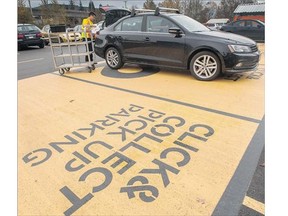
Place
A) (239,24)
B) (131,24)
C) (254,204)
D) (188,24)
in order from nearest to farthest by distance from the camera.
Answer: (254,204)
(188,24)
(131,24)
(239,24)

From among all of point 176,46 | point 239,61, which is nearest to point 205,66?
point 239,61

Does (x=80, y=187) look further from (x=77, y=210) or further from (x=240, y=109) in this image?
(x=240, y=109)

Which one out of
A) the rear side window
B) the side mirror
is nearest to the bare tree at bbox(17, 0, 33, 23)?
the rear side window

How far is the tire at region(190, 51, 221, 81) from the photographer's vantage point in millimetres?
4832

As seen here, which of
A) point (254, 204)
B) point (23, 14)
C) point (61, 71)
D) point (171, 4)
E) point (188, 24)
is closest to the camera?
point (254, 204)

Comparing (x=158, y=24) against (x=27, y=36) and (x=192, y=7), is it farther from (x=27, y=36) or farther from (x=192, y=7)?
(x=192, y=7)

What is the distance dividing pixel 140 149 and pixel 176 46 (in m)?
3.29

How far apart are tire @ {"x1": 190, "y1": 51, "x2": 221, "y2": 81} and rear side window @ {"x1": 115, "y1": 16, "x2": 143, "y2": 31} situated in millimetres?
1774

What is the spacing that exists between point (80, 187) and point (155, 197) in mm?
695

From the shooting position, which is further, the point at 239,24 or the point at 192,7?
the point at 192,7

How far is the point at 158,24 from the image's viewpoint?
18.0ft

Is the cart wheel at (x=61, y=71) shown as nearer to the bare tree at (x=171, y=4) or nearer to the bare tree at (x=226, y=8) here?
the bare tree at (x=171, y=4)

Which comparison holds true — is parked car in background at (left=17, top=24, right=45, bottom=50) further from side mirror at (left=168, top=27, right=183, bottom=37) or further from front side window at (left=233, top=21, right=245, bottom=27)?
front side window at (left=233, top=21, right=245, bottom=27)

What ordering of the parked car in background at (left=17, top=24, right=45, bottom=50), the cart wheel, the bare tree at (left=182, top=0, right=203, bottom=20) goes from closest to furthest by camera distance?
the cart wheel < the parked car in background at (left=17, top=24, right=45, bottom=50) < the bare tree at (left=182, top=0, right=203, bottom=20)
